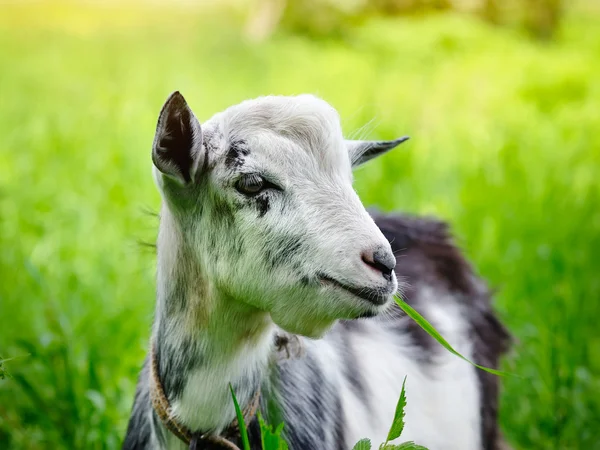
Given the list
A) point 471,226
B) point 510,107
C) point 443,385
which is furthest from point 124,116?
point 443,385

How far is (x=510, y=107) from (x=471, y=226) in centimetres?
339

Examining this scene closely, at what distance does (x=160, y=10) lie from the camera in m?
12.8

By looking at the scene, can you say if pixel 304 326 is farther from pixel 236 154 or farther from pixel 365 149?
pixel 365 149

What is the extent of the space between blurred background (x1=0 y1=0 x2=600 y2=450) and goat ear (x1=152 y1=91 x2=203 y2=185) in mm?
686

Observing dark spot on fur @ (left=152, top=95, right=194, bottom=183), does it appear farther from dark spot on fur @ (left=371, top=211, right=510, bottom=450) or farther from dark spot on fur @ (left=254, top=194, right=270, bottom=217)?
dark spot on fur @ (left=371, top=211, right=510, bottom=450)

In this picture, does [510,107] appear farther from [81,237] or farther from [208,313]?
[208,313]

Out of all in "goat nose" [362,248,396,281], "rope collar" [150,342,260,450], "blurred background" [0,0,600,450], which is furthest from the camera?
"blurred background" [0,0,600,450]

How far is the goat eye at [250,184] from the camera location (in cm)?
233

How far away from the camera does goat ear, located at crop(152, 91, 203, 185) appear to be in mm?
2232

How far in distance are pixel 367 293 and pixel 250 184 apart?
0.48m

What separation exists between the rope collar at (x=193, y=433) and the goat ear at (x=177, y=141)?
74cm

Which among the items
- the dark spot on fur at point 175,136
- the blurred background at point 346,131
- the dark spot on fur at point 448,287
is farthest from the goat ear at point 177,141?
the dark spot on fur at point 448,287

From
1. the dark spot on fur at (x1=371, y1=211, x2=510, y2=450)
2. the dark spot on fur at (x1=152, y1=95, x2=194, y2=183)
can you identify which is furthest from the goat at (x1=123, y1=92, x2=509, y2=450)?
the dark spot on fur at (x1=371, y1=211, x2=510, y2=450)

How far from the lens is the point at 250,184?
2336 mm
